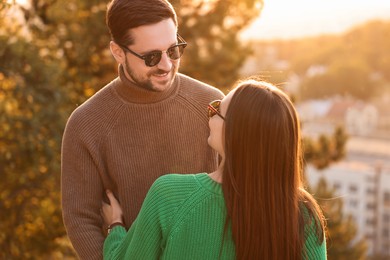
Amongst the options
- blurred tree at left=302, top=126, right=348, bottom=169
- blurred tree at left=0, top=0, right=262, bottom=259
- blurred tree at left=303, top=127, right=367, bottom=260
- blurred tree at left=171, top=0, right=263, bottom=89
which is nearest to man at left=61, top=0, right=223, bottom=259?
blurred tree at left=0, top=0, right=262, bottom=259

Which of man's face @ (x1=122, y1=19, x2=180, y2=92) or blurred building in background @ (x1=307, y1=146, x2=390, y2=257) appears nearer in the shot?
man's face @ (x1=122, y1=19, x2=180, y2=92)

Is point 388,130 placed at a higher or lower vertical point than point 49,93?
lower

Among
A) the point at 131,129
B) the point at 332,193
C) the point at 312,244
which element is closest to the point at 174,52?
the point at 131,129

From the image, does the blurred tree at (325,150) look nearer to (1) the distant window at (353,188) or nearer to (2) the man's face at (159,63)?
(2) the man's face at (159,63)

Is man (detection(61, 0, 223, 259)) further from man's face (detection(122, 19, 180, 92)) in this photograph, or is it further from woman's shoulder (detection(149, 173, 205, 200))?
woman's shoulder (detection(149, 173, 205, 200))

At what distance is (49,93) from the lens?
880 centimetres

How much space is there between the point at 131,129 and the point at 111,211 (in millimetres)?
298

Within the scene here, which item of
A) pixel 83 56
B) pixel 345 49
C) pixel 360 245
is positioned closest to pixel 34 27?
pixel 83 56

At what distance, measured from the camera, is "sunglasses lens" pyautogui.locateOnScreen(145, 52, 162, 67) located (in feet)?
7.55

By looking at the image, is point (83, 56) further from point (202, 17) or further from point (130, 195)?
point (130, 195)

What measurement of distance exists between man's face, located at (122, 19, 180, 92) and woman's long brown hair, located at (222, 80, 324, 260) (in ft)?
1.60

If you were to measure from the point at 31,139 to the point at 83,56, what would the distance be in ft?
13.8

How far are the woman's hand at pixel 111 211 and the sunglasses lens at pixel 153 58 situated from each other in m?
0.47

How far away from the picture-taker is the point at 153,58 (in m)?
2.31
